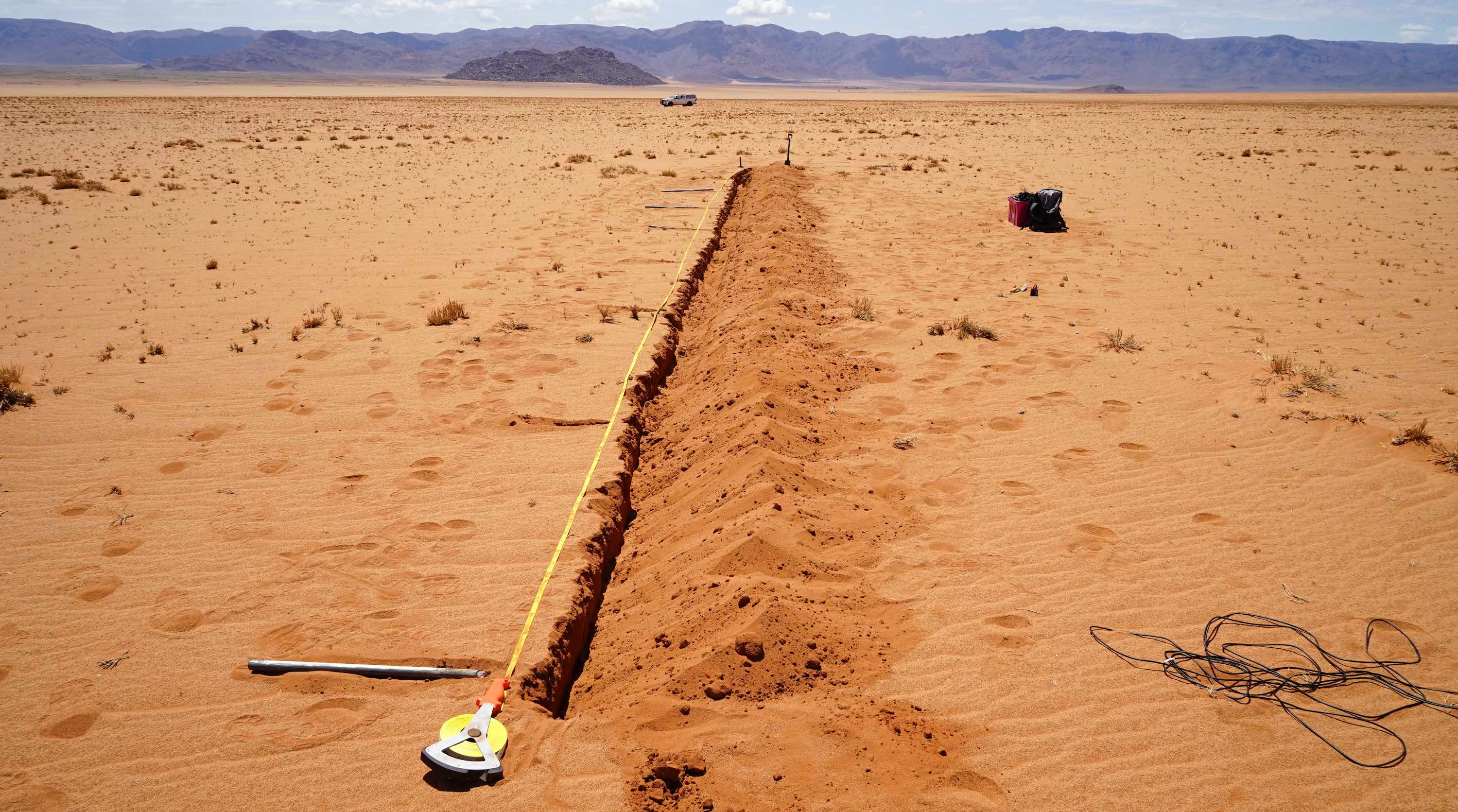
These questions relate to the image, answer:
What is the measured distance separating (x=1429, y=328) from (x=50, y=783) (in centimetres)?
1110

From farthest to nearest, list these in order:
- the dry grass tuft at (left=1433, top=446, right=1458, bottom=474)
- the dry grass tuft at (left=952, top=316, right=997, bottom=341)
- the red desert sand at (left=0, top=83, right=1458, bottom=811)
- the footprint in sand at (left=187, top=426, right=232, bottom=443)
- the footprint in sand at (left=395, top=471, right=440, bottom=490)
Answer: the dry grass tuft at (left=952, top=316, right=997, bottom=341)
the footprint in sand at (left=187, top=426, right=232, bottom=443)
the footprint in sand at (left=395, top=471, right=440, bottom=490)
the dry grass tuft at (left=1433, top=446, right=1458, bottom=474)
the red desert sand at (left=0, top=83, right=1458, bottom=811)

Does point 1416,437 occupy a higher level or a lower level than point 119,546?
higher

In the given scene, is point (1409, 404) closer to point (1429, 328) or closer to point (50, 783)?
point (1429, 328)

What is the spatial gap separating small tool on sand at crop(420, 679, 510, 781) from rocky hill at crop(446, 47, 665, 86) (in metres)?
160

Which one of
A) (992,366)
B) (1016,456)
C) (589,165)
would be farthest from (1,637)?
(589,165)

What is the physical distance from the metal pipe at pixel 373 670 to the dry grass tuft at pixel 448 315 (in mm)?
5219

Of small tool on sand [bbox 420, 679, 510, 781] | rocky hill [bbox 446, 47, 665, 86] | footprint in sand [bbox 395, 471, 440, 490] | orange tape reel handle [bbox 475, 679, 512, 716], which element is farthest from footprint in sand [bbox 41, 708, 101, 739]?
rocky hill [bbox 446, 47, 665, 86]

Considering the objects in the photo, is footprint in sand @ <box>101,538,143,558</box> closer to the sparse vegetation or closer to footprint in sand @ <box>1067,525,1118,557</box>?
the sparse vegetation

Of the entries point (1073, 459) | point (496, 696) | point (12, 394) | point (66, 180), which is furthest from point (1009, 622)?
point (66, 180)

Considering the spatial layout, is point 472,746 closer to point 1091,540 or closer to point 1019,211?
point 1091,540

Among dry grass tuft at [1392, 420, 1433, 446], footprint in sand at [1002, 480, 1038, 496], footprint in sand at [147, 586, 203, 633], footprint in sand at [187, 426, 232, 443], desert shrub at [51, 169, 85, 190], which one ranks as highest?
desert shrub at [51, 169, 85, 190]

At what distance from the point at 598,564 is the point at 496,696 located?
1204 mm

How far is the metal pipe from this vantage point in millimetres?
3564

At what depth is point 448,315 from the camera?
8398 mm
